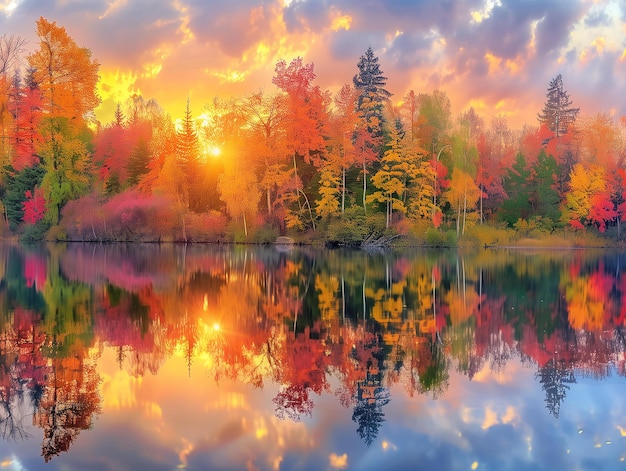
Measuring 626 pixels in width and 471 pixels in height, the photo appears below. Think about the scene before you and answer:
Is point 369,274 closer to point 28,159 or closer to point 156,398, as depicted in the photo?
point 156,398

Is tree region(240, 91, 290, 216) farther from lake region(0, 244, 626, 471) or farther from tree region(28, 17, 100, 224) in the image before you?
lake region(0, 244, 626, 471)

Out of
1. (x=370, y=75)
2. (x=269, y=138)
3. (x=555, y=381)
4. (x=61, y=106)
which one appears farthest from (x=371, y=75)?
(x=555, y=381)

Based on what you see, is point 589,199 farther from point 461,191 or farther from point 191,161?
point 191,161

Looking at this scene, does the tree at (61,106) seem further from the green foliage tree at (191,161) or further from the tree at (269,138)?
the tree at (269,138)

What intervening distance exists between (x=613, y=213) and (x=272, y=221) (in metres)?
30.1

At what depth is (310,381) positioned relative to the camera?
9.55 metres

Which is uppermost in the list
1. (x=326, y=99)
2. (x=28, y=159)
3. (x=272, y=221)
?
(x=326, y=99)

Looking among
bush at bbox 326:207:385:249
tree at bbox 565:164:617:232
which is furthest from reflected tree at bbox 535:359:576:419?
tree at bbox 565:164:617:232

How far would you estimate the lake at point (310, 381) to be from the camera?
707 cm

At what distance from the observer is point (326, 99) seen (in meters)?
52.9

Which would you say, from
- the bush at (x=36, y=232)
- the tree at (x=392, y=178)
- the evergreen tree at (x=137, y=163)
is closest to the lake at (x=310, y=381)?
the tree at (x=392, y=178)

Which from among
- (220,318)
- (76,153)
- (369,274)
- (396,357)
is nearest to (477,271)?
(369,274)

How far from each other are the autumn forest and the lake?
106ft

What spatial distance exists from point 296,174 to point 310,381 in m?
42.6
